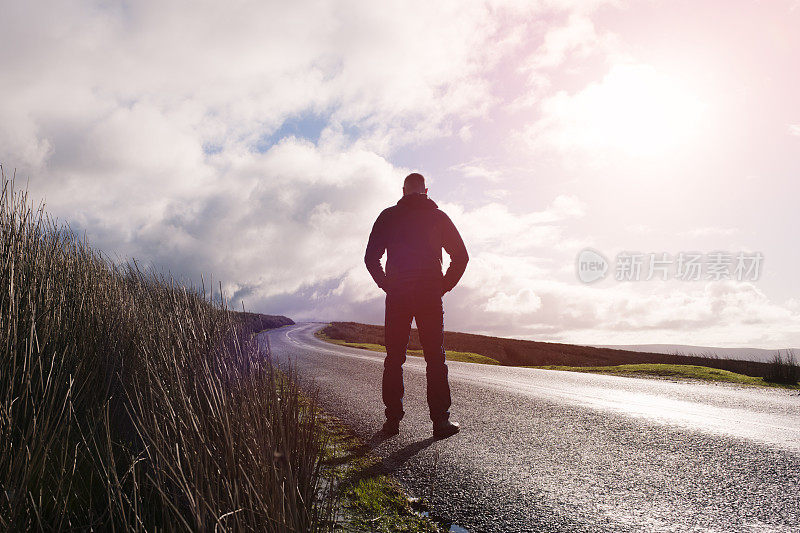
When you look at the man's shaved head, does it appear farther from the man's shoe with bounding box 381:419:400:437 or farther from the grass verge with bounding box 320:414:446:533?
the grass verge with bounding box 320:414:446:533

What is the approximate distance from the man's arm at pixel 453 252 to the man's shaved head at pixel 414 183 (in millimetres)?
422

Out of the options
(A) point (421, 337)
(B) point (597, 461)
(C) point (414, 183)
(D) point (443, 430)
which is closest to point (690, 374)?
(B) point (597, 461)

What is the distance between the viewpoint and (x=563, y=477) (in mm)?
3457

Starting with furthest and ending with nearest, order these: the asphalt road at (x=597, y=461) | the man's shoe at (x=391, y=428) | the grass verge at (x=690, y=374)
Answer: the grass verge at (x=690, y=374) < the man's shoe at (x=391, y=428) < the asphalt road at (x=597, y=461)

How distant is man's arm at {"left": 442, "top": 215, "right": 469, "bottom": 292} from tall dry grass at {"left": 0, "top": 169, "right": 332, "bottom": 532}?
2.19 m

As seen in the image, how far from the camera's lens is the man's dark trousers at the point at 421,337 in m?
4.71

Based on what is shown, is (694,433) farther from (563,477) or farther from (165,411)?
(165,411)

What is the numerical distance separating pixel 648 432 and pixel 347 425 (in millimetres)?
3272

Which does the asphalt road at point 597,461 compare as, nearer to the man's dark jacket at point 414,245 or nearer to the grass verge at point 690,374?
the man's dark jacket at point 414,245

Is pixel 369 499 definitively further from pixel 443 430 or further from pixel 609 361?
pixel 609 361

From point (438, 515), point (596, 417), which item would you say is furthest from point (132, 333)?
point (596, 417)

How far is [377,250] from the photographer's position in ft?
16.4

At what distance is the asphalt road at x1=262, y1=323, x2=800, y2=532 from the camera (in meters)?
2.82

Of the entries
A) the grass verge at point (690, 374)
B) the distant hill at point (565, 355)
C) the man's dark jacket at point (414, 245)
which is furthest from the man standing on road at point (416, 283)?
the distant hill at point (565, 355)
